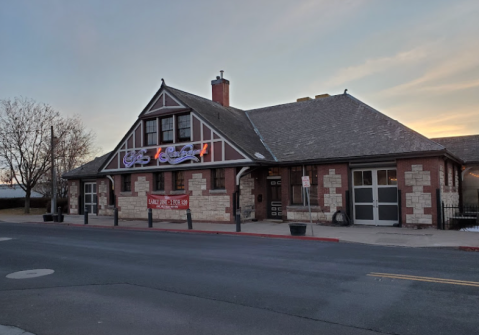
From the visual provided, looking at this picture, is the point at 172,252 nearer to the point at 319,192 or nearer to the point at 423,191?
the point at 319,192

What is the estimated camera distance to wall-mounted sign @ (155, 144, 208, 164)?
2164 centimetres

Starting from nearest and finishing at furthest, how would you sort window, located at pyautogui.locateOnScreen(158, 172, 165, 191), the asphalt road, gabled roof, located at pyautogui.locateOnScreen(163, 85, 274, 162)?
the asphalt road, gabled roof, located at pyautogui.locateOnScreen(163, 85, 274, 162), window, located at pyautogui.locateOnScreen(158, 172, 165, 191)

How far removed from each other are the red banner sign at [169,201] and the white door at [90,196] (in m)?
9.23

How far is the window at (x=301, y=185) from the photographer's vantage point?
19.8m

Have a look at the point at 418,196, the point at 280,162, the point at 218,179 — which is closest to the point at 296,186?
the point at 280,162

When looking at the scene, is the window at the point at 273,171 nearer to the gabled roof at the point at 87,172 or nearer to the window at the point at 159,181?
the window at the point at 159,181

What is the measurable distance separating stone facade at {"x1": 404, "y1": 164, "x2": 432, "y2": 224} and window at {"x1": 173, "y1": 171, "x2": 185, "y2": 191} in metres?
11.9

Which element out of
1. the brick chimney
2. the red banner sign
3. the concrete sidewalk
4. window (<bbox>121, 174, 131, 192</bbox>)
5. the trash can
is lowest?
the concrete sidewalk

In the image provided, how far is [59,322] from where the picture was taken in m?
5.74

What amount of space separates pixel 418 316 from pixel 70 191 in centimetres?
3038

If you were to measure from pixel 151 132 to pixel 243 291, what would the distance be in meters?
18.2

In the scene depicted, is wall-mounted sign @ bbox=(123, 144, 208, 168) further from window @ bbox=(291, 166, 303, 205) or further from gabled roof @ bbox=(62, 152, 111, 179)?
gabled roof @ bbox=(62, 152, 111, 179)

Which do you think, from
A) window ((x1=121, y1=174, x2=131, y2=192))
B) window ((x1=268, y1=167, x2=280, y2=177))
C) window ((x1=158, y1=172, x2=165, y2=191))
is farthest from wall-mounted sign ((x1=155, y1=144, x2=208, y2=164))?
window ((x1=268, y1=167, x2=280, y2=177))

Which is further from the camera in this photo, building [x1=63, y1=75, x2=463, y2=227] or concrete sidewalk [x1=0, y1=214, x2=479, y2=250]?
building [x1=63, y1=75, x2=463, y2=227]
